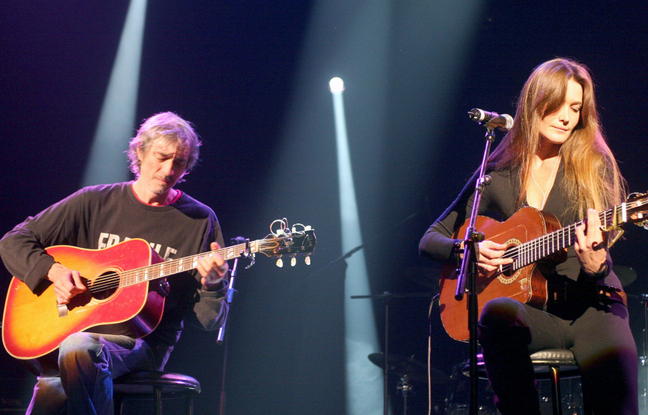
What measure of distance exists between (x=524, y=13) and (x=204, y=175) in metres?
3.81

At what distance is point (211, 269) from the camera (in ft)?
10.5

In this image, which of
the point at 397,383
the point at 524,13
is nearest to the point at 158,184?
the point at 397,383

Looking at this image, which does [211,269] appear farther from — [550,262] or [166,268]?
[550,262]

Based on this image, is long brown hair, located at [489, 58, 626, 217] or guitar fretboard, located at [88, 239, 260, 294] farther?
guitar fretboard, located at [88, 239, 260, 294]


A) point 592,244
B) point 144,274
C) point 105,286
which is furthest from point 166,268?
point 592,244

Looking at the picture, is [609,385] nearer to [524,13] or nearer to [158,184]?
[158,184]

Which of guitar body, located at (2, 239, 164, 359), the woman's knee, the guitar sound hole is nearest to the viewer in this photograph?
the woman's knee

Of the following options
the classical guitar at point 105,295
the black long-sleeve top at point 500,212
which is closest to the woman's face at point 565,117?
the black long-sleeve top at point 500,212

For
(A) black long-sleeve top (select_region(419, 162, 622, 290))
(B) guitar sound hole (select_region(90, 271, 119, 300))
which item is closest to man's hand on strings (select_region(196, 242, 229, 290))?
(B) guitar sound hole (select_region(90, 271, 119, 300))

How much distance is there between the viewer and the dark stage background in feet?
18.5

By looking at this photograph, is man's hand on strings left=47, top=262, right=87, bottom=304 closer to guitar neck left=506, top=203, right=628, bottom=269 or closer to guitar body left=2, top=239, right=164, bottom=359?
guitar body left=2, top=239, right=164, bottom=359

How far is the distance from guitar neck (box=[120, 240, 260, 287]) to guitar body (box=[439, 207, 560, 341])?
113 cm

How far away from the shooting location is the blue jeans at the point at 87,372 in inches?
105

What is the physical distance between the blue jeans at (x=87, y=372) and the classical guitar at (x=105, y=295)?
0.14 m
